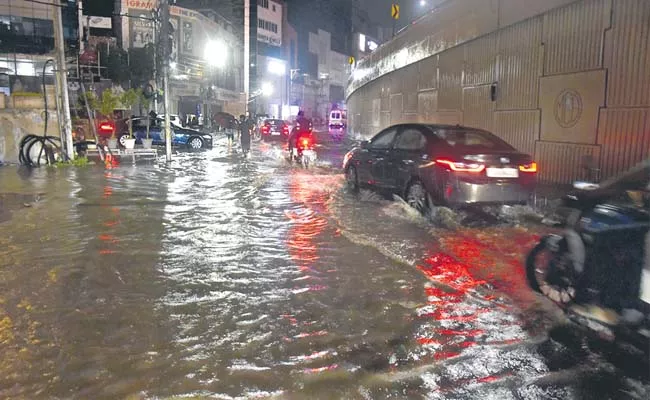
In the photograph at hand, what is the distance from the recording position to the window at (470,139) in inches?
341

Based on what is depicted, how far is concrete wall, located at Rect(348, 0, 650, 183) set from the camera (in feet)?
31.7

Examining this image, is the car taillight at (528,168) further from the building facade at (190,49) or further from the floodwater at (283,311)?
the building facade at (190,49)

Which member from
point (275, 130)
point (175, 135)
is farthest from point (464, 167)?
point (275, 130)

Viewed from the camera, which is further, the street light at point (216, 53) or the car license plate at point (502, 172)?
the street light at point (216, 53)

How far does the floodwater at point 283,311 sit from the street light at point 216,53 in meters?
42.7

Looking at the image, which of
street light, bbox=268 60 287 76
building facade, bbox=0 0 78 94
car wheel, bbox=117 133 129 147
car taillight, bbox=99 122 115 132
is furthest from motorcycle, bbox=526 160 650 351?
street light, bbox=268 60 287 76

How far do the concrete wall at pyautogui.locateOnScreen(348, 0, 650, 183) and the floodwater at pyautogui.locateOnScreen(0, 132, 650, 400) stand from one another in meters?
2.93

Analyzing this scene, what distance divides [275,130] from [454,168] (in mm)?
28457

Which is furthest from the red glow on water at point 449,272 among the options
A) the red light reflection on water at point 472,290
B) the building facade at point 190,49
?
the building facade at point 190,49

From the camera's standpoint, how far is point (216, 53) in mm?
52469

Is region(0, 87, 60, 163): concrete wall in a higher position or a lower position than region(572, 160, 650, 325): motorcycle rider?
higher

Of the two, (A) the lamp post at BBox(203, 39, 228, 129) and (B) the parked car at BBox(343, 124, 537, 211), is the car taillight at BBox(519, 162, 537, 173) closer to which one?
(B) the parked car at BBox(343, 124, 537, 211)

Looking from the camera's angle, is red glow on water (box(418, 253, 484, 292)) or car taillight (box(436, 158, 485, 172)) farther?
car taillight (box(436, 158, 485, 172))

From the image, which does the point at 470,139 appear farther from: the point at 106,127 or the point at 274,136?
the point at 274,136
